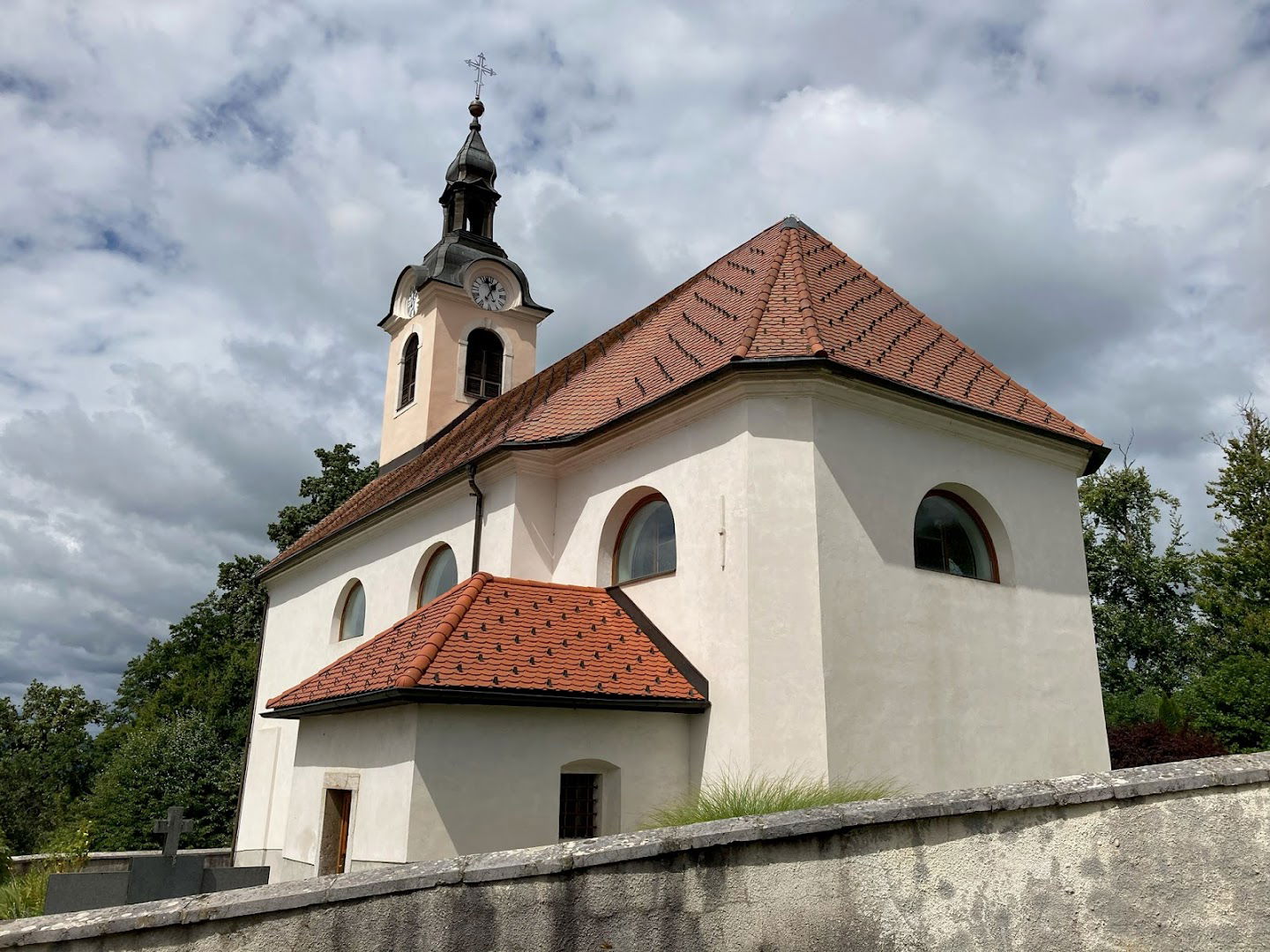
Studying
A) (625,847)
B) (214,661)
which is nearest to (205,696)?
(214,661)

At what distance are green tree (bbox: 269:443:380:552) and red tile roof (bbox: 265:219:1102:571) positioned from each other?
69.1 feet

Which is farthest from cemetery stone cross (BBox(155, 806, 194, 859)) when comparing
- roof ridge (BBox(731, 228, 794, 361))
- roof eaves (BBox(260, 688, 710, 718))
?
roof ridge (BBox(731, 228, 794, 361))

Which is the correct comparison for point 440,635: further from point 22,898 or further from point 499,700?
point 22,898

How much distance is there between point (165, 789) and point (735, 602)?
67.4 feet

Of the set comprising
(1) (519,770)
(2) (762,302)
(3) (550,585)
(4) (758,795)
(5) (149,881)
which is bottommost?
(5) (149,881)

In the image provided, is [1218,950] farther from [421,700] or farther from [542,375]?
[542,375]

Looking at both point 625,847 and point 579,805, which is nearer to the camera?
point 625,847

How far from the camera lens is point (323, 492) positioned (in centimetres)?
3562

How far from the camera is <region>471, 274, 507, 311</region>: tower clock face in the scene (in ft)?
77.2

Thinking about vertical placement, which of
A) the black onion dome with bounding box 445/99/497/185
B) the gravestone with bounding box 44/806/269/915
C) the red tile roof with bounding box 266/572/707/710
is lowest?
the gravestone with bounding box 44/806/269/915

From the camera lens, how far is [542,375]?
63.8 feet

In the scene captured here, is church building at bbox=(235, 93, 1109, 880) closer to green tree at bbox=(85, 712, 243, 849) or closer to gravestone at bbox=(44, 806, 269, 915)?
gravestone at bbox=(44, 806, 269, 915)

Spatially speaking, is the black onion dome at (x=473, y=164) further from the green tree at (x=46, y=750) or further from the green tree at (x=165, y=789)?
the green tree at (x=46, y=750)

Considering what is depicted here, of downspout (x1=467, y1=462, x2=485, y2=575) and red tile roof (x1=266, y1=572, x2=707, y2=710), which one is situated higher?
downspout (x1=467, y1=462, x2=485, y2=575)
